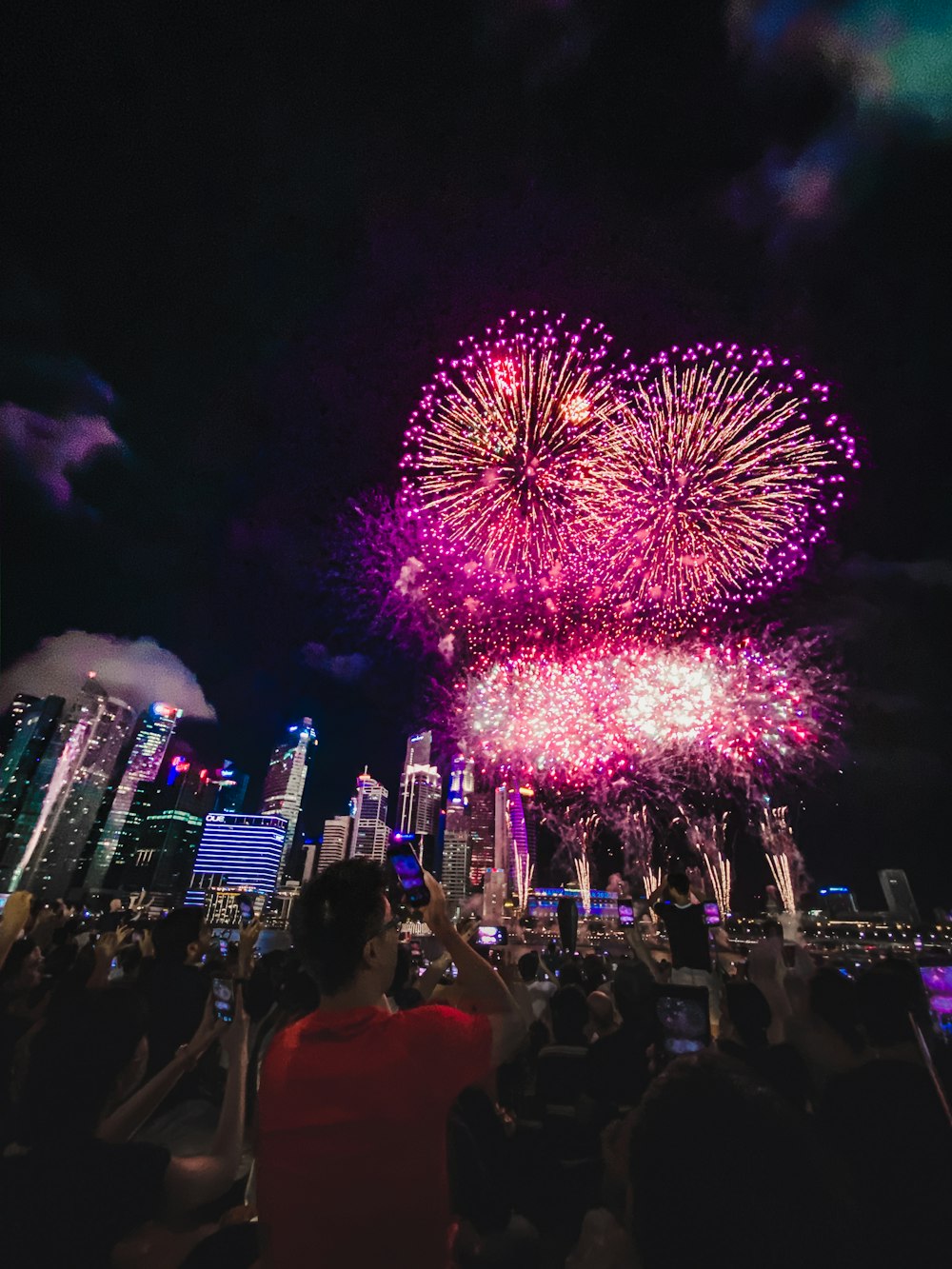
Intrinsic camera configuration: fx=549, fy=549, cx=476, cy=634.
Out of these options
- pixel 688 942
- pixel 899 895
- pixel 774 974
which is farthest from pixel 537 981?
pixel 899 895

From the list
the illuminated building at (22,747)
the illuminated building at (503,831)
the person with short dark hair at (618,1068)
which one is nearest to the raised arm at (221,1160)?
the person with short dark hair at (618,1068)

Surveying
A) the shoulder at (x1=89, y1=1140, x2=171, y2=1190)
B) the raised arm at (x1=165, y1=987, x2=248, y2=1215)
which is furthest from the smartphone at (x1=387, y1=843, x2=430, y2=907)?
the shoulder at (x1=89, y1=1140, x2=171, y2=1190)

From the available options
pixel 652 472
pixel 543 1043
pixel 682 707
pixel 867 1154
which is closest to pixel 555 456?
pixel 652 472

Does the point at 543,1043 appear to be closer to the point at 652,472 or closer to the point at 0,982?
the point at 0,982

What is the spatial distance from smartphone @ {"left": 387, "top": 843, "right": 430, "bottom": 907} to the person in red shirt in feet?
2.46

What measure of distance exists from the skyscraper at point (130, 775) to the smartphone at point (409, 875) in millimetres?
128976

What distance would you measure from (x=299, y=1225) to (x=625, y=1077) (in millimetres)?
3883

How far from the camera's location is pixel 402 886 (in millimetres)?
3420

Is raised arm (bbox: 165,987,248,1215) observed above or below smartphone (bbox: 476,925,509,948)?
below

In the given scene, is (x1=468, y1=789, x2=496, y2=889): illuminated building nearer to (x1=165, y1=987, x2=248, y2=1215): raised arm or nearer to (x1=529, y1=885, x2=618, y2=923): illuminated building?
(x1=529, y1=885, x2=618, y2=923): illuminated building

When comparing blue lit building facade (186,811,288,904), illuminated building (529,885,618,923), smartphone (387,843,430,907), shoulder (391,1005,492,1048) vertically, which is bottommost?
shoulder (391,1005,492,1048)

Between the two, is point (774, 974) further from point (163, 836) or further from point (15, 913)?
point (163, 836)

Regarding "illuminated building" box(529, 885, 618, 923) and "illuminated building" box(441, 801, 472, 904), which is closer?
"illuminated building" box(529, 885, 618, 923)

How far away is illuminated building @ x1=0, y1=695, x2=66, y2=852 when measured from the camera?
87.9m
